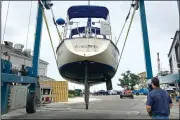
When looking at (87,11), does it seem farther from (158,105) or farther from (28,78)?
(158,105)

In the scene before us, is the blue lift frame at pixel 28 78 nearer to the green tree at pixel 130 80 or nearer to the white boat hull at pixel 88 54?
the white boat hull at pixel 88 54

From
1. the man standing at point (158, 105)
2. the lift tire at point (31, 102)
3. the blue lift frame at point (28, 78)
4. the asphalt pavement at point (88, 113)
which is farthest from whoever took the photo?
the asphalt pavement at point (88, 113)

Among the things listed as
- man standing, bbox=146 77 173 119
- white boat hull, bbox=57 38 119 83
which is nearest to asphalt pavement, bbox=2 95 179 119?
white boat hull, bbox=57 38 119 83

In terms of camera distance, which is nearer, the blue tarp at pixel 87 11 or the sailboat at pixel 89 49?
the sailboat at pixel 89 49

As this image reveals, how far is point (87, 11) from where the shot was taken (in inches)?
356

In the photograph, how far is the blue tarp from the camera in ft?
29.6

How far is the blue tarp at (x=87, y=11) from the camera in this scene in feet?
29.6

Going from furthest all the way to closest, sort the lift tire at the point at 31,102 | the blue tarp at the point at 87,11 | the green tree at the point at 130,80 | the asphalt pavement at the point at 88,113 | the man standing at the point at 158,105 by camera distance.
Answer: the green tree at the point at 130,80 < the blue tarp at the point at 87,11 < the asphalt pavement at the point at 88,113 < the lift tire at the point at 31,102 < the man standing at the point at 158,105

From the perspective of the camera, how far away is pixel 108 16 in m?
9.35

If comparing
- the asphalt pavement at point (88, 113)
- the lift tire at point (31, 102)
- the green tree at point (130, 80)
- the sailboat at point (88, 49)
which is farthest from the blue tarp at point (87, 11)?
the green tree at point (130, 80)

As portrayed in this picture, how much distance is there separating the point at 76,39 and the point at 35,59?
9.33ft

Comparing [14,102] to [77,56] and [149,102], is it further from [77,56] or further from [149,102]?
[149,102]

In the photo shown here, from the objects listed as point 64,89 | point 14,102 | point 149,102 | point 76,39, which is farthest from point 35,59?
point 64,89

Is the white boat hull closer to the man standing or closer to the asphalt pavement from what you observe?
the asphalt pavement
